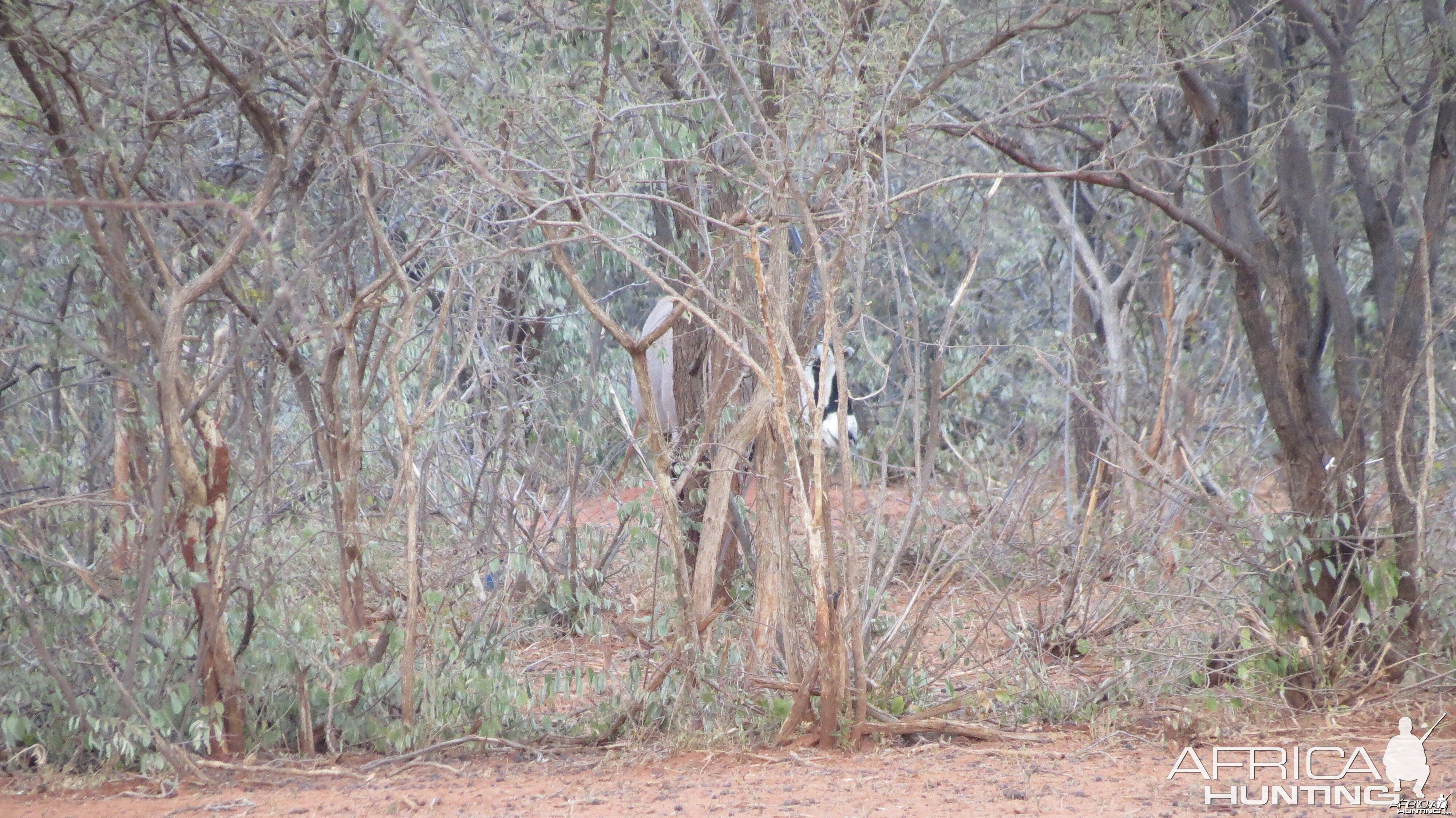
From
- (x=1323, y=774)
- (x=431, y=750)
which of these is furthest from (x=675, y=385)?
(x=1323, y=774)

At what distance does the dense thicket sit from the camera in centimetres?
427

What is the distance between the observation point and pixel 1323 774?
12.9 ft

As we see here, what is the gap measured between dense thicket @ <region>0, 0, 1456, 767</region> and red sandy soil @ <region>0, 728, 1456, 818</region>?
22 centimetres

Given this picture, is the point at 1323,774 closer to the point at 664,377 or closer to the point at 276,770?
the point at 276,770

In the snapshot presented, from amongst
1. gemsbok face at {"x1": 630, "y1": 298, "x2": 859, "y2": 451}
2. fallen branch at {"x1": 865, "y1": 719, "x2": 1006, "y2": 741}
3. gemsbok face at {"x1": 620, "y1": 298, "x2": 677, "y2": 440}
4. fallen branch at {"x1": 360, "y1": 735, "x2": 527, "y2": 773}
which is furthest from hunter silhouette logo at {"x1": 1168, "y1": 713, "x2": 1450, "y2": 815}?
gemsbok face at {"x1": 620, "y1": 298, "x2": 677, "y2": 440}

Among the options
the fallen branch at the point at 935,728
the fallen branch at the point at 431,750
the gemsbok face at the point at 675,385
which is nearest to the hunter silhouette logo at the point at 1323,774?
the fallen branch at the point at 935,728

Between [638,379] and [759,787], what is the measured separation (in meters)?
1.64

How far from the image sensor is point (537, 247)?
3.89 metres

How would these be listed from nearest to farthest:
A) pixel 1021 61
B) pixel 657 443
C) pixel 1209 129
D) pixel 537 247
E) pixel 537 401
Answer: pixel 537 247, pixel 657 443, pixel 1209 129, pixel 537 401, pixel 1021 61

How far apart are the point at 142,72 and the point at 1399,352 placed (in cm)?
538

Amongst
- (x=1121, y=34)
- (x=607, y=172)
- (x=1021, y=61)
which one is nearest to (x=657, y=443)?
(x=607, y=172)

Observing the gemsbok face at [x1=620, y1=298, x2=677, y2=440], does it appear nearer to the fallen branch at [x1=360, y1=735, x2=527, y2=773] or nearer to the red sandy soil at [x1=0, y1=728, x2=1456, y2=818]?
the fallen branch at [x1=360, y1=735, x2=527, y2=773]

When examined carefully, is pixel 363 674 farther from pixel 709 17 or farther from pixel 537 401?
pixel 709 17

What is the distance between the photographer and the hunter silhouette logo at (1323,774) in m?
3.60
